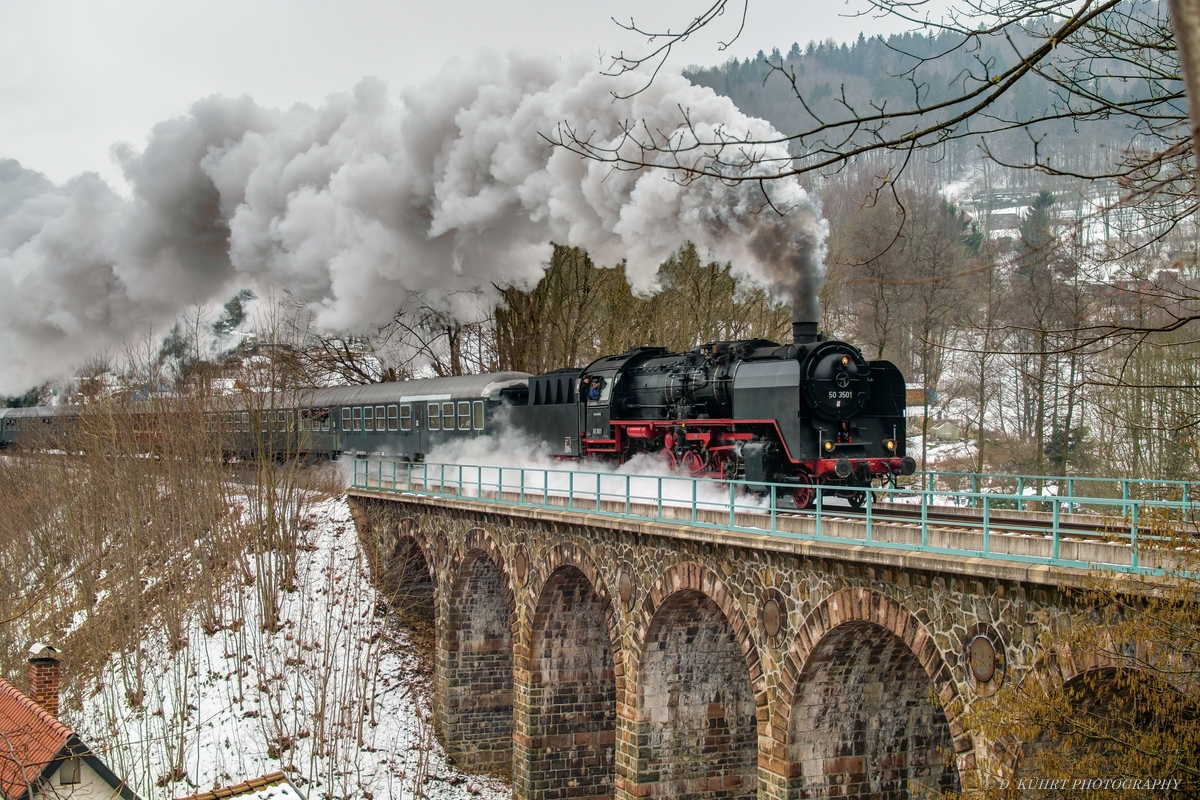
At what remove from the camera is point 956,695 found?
378 inches

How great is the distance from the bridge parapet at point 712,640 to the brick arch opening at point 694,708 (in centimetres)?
3

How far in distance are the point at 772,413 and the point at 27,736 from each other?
1055 cm

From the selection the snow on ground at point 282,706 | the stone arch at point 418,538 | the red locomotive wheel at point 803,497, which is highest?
the red locomotive wheel at point 803,497

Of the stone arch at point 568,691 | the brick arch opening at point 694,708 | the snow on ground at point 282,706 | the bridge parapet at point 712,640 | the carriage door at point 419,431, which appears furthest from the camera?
the carriage door at point 419,431

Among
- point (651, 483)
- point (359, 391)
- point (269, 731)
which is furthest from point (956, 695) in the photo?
point (359, 391)

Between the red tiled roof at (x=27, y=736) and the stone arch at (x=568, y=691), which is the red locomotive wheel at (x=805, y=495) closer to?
the stone arch at (x=568, y=691)

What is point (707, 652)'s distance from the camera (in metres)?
15.2

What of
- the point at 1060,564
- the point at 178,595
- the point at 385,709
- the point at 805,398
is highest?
the point at 805,398

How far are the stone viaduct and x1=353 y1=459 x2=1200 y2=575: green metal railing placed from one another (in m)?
0.34

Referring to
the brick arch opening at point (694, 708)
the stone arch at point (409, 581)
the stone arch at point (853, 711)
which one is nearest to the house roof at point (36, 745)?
the brick arch opening at point (694, 708)

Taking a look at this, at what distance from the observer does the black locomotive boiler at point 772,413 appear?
14.6 metres

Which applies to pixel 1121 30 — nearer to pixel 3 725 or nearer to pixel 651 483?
pixel 651 483

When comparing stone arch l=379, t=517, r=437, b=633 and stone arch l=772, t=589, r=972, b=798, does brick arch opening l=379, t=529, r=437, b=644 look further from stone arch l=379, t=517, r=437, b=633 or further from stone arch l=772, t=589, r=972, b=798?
stone arch l=772, t=589, r=972, b=798

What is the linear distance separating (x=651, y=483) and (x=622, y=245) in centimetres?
503
